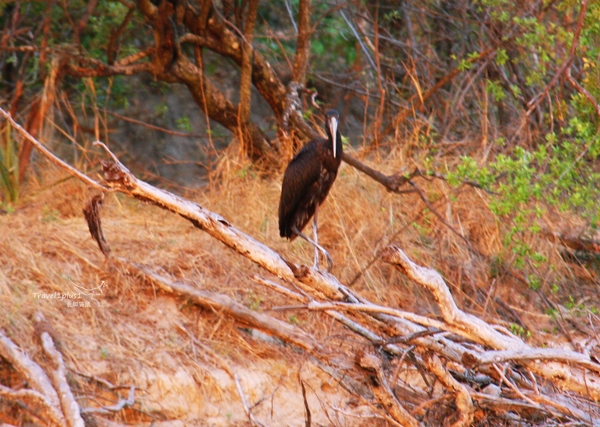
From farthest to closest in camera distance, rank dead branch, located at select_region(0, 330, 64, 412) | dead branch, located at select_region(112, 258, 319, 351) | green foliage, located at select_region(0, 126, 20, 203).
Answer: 1. green foliage, located at select_region(0, 126, 20, 203)
2. dead branch, located at select_region(112, 258, 319, 351)
3. dead branch, located at select_region(0, 330, 64, 412)

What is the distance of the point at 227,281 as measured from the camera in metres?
5.56

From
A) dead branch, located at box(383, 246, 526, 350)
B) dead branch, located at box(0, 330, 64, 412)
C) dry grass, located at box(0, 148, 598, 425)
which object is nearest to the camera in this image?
dead branch, located at box(383, 246, 526, 350)

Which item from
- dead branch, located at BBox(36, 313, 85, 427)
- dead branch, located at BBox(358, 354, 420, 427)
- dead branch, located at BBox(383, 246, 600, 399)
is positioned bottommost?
dead branch, located at BBox(36, 313, 85, 427)

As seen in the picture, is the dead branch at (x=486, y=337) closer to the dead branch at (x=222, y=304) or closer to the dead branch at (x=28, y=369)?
the dead branch at (x=222, y=304)

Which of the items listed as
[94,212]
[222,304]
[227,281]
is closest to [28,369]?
[94,212]

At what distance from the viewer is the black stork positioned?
547 centimetres

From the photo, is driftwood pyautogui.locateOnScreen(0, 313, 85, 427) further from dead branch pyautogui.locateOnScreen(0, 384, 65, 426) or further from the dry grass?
the dry grass

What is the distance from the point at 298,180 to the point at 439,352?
6.87 ft

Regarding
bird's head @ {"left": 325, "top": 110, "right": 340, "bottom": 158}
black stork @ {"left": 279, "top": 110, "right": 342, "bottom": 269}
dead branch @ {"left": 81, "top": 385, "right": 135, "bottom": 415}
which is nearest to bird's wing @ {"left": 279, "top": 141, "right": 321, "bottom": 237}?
black stork @ {"left": 279, "top": 110, "right": 342, "bottom": 269}

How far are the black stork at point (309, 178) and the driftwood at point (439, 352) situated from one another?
155 centimetres

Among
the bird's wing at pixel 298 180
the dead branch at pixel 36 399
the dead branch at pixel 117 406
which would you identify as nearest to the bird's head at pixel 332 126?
the bird's wing at pixel 298 180

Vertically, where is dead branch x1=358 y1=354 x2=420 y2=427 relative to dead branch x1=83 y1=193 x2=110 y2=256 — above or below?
below

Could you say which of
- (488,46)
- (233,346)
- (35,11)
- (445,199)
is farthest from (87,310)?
(488,46)

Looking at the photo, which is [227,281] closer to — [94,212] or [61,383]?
[61,383]
